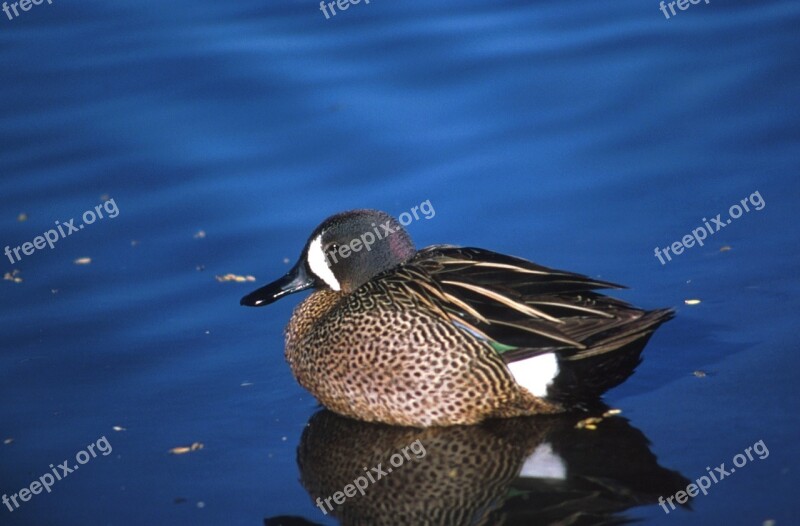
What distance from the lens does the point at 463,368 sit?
566cm

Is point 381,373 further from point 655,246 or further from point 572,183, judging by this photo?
point 572,183

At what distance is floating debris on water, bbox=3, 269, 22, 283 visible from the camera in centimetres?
742

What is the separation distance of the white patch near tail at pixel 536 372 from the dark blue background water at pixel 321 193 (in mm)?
397

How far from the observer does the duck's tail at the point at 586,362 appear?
5555 millimetres

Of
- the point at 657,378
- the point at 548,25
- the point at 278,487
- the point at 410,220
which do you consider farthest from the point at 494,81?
the point at 278,487

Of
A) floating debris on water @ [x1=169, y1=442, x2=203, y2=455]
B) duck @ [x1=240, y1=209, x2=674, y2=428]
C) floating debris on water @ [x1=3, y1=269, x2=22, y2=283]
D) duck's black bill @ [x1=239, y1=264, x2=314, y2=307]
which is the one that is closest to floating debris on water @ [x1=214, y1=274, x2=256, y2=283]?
duck's black bill @ [x1=239, y1=264, x2=314, y2=307]

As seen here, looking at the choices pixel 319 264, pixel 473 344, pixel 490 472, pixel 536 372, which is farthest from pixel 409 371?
pixel 319 264

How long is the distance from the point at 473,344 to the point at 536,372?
304mm

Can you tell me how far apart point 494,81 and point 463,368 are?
4.22m

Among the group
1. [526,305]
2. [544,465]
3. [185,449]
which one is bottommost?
[544,465]

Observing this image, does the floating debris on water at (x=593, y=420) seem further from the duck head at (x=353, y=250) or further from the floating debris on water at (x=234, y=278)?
the floating debris on water at (x=234, y=278)

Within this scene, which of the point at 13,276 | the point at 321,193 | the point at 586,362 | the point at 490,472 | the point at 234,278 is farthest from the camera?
the point at 321,193

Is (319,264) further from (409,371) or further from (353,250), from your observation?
(409,371)

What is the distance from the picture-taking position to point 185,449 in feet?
18.7
